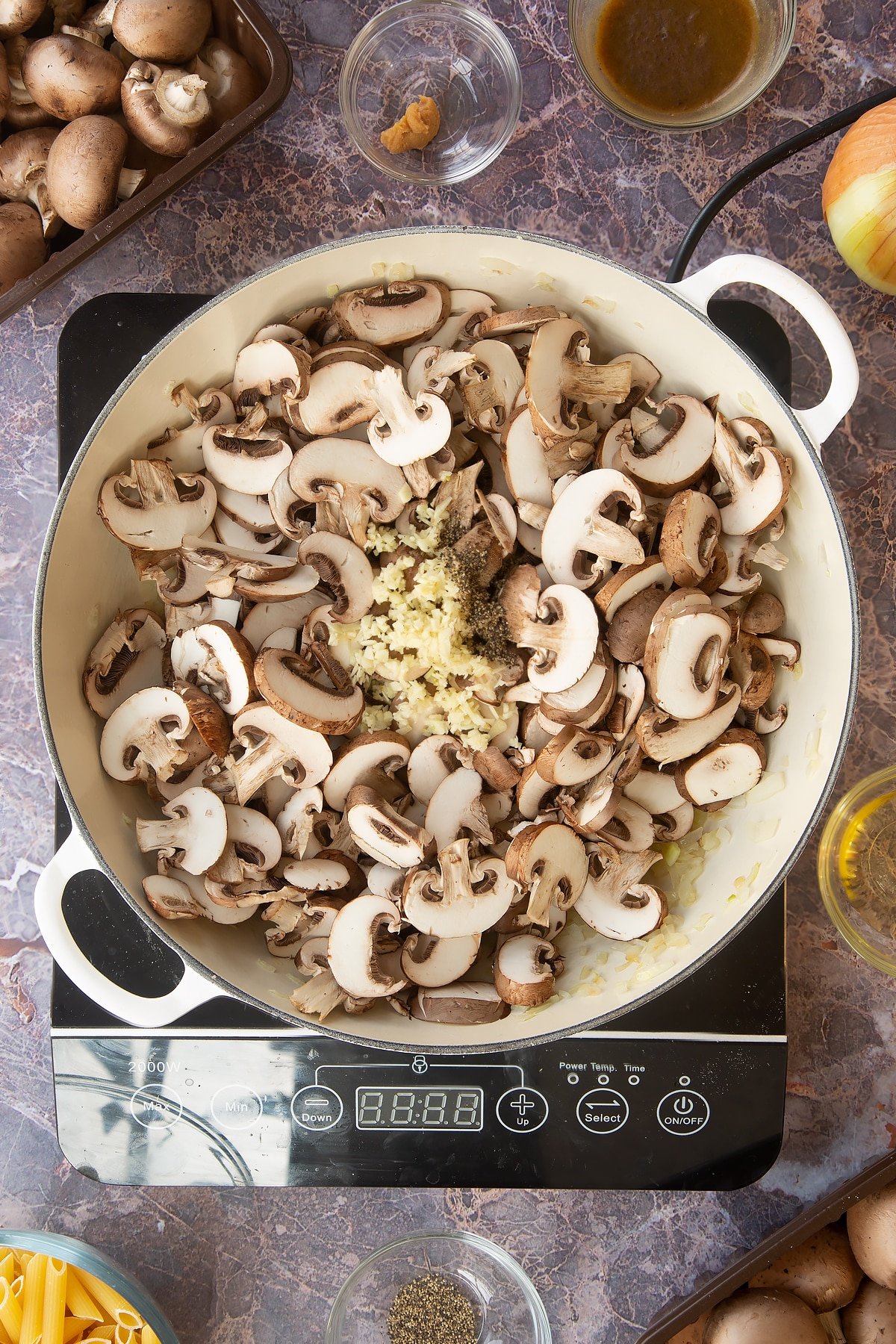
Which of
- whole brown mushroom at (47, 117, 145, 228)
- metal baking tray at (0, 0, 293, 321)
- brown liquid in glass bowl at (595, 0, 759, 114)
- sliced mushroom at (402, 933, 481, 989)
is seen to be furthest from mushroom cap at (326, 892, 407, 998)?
brown liquid in glass bowl at (595, 0, 759, 114)

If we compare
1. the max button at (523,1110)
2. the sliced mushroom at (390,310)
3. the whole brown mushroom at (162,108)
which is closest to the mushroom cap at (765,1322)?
the max button at (523,1110)

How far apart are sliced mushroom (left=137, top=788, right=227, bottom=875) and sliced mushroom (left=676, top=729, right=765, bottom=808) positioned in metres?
0.63

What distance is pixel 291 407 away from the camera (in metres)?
1.29

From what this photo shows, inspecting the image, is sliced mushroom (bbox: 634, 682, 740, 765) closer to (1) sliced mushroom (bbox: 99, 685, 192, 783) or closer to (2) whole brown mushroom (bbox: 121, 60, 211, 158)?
(1) sliced mushroom (bbox: 99, 685, 192, 783)

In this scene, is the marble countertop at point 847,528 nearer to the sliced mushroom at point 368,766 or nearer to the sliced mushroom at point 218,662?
the sliced mushroom at point 218,662

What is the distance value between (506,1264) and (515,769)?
0.86 meters

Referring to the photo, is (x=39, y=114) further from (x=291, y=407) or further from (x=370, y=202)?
(x=291, y=407)

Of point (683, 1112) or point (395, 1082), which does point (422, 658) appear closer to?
point (395, 1082)

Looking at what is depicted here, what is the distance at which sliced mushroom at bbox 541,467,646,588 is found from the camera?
1.22 meters

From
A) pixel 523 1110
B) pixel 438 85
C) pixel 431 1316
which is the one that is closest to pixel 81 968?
pixel 523 1110

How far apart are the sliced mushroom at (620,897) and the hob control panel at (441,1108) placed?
256 millimetres

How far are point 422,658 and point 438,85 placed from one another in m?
0.96

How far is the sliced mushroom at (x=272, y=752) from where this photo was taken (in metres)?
1.27

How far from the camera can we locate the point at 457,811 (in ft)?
4.26
